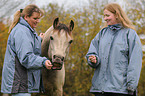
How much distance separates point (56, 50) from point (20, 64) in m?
0.77

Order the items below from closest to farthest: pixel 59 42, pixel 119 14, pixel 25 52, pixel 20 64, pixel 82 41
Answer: pixel 25 52
pixel 20 64
pixel 119 14
pixel 59 42
pixel 82 41

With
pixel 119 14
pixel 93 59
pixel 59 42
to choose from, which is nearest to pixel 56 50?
pixel 59 42

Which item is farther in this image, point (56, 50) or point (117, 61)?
point (56, 50)

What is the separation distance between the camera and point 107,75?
366 cm

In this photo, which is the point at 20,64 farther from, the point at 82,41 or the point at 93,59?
the point at 82,41

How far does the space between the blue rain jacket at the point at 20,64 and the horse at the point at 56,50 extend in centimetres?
43

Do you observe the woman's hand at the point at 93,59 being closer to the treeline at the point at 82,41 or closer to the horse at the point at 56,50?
the horse at the point at 56,50

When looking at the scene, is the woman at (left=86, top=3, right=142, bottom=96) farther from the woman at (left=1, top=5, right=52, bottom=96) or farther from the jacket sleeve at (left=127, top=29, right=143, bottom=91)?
the woman at (left=1, top=5, right=52, bottom=96)

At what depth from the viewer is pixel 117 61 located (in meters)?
3.58

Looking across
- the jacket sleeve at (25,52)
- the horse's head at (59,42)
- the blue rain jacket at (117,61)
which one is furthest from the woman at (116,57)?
the jacket sleeve at (25,52)

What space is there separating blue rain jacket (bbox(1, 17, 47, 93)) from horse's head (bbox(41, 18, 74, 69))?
0.40 metres

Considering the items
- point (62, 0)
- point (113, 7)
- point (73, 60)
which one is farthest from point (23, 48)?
point (62, 0)

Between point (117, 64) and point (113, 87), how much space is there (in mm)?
394

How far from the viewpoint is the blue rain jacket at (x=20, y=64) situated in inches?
128
